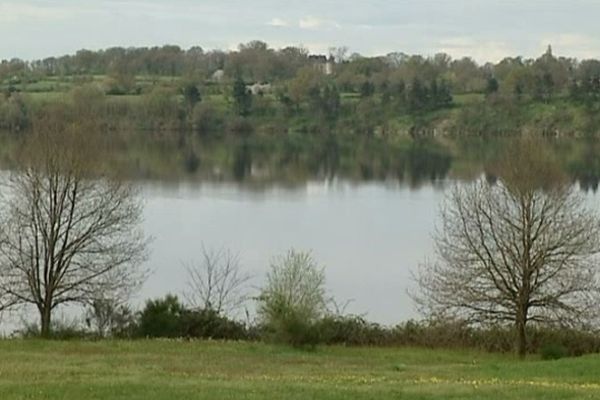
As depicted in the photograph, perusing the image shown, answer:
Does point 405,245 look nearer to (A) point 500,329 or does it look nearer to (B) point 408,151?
(A) point 500,329

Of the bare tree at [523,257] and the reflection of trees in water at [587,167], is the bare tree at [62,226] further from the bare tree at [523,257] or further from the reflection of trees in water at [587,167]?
the reflection of trees in water at [587,167]

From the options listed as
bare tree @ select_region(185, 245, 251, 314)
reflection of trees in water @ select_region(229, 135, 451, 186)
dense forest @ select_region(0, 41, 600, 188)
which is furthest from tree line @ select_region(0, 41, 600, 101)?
bare tree @ select_region(185, 245, 251, 314)

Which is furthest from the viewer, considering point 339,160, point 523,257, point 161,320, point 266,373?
point 339,160

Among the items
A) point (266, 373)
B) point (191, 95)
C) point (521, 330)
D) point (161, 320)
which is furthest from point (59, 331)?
point (191, 95)

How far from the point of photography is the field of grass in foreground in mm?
13328

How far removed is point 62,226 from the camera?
3250 centimetres

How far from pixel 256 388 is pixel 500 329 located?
55.8ft

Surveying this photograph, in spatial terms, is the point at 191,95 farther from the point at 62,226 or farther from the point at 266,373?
the point at 266,373

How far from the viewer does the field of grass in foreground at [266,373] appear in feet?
43.7

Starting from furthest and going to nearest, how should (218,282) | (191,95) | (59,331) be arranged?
(191,95)
(218,282)
(59,331)

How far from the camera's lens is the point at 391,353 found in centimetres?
2666

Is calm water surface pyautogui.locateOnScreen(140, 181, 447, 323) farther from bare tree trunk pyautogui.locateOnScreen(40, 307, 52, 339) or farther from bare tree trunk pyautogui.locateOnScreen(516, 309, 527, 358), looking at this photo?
bare tree trunk pyautogui.locateOnScreen(516, 309, 527, 358)

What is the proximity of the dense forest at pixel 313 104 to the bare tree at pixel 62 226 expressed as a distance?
52.0 meters

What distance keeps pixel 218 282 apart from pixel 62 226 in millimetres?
7483
